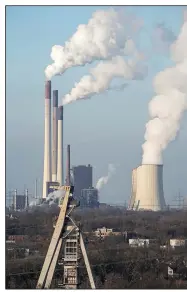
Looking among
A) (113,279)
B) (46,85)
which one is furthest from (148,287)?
(46,85)

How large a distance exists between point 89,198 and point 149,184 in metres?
7.13

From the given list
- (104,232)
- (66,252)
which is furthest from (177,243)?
(66,252)

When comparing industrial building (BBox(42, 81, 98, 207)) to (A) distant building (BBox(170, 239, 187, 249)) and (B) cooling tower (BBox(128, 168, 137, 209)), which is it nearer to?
(B) cooling tower (BBox(128, 168, 137, 209))

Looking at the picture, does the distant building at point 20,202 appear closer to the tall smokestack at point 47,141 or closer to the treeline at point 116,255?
the tall smokestack at point 47,141

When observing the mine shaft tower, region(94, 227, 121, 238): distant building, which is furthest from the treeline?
the mine shaft tower

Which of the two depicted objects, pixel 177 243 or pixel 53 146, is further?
pixel 53 146

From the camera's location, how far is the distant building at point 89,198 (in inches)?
1099

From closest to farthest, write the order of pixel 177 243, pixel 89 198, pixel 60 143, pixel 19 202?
pixel 177 243 < pixel 60 143 < pixel 19 202 < pixel 89 198

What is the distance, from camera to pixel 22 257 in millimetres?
13023

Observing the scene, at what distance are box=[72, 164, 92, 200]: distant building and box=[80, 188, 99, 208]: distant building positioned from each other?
343 millimetres

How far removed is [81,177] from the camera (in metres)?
29.4

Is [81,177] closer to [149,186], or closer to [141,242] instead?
[149,186]

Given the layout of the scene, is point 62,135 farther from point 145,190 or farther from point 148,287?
point 148,287

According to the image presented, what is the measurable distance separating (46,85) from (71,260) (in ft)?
59.2
